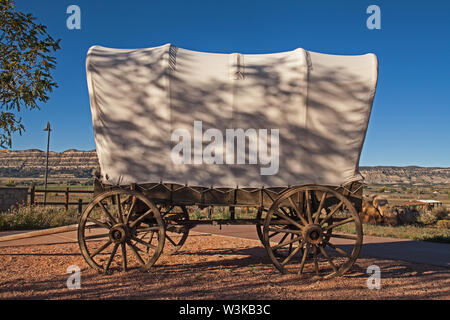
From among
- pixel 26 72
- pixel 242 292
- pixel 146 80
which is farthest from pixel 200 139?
pixel 26 72

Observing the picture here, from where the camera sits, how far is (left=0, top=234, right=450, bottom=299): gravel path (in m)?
4.46

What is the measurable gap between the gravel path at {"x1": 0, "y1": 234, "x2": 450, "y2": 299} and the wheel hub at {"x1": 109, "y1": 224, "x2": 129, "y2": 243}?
1.67ft

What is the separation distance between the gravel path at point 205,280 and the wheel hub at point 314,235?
56 cm

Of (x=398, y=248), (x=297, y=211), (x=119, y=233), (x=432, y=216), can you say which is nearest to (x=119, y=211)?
(x=119, y=233)

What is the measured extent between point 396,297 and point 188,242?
526 centimetres

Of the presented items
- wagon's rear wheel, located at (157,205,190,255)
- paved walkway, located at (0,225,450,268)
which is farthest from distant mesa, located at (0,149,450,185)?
wagon's rear wheel, located at (157,205,190,255)

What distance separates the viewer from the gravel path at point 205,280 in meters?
4.46

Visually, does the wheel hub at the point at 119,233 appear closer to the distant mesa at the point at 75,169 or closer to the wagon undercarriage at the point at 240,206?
the wagon undercarriage at the point at 240,206

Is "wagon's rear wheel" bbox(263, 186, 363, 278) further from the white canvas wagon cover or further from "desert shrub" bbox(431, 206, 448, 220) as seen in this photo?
"desert shrub" bbox(431, 206, 448, 220)

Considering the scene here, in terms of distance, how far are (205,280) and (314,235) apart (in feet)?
5.62

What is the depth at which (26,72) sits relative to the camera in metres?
5.99

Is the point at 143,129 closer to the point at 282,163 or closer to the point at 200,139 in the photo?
the point at 200,139

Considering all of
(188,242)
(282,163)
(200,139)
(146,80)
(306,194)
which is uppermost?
(146,80)
